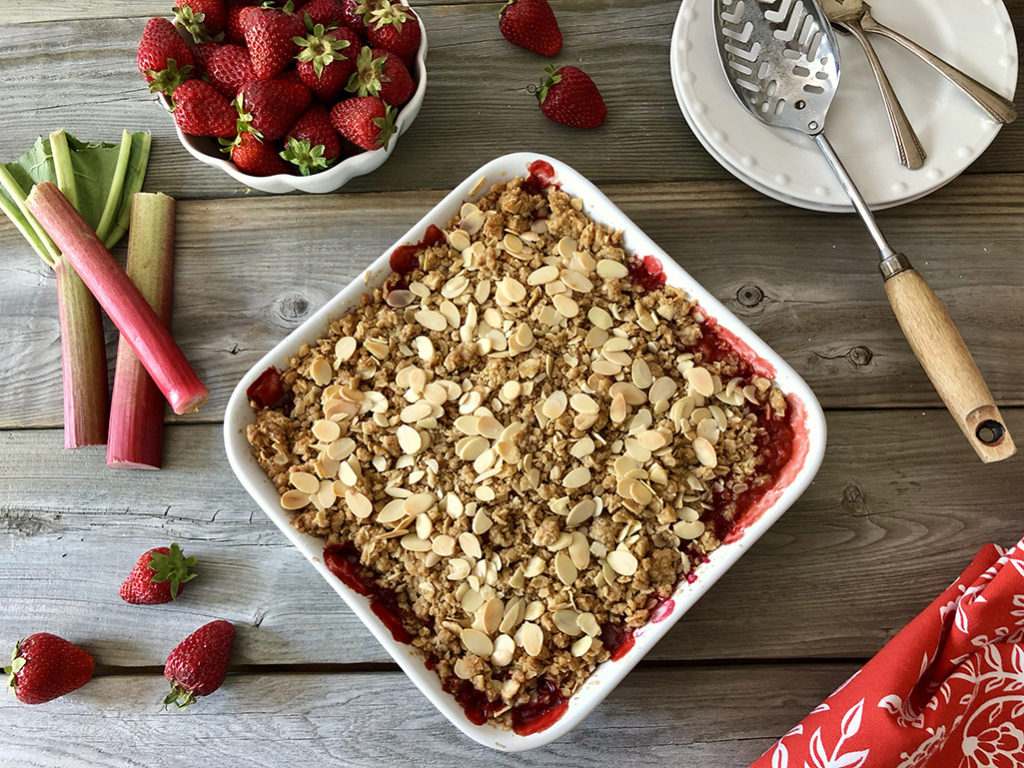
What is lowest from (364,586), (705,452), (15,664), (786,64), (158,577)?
(15,664)

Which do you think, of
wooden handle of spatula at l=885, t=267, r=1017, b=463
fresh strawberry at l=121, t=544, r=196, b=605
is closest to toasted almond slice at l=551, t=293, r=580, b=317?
wooden handle of spatula at l=885, t=267, r=1017, b=463

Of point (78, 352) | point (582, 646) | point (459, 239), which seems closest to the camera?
point (582, 646)

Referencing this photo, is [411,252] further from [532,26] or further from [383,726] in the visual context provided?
[383,726]

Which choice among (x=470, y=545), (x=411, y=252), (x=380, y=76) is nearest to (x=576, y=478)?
(x=470, y=545)

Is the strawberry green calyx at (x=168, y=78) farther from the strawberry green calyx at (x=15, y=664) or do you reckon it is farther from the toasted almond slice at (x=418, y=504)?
the strawberry green calyx at (x=15, y=664)

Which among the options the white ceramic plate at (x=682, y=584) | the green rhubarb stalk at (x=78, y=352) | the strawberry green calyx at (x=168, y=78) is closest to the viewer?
the white ceramic plate at (x=682, y=584)

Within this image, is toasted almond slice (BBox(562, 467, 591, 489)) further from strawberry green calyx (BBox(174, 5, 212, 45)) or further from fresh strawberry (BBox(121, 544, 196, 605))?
strawberry green calyx (BBox(174, 5, 212, 45))

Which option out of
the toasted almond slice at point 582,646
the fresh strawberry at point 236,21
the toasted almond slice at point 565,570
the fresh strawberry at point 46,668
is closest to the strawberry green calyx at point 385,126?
the fresh strawberry at point 236,21
